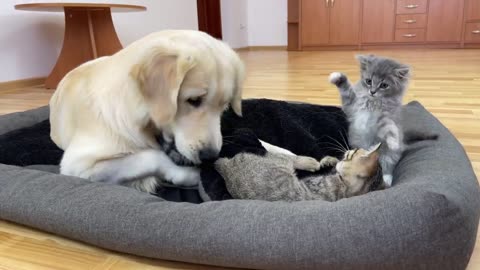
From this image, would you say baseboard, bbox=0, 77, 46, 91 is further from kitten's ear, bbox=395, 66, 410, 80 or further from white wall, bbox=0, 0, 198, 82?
kitten's ear, bbox=395, 66, 410, 80

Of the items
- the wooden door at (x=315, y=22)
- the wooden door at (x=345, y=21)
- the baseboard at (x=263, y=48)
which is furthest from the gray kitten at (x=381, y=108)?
the baseboard at (x=263, y=48)

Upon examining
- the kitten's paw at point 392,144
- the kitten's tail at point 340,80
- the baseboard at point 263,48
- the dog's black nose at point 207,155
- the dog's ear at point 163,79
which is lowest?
the baseboard at point 263,48

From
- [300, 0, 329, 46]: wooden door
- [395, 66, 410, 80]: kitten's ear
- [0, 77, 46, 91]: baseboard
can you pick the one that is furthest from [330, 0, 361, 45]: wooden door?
[395, 66, 410, 80]: kitten's ear

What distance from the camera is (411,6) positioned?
7992 millimetres

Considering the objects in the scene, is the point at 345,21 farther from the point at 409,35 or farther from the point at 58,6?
the point at 58,6

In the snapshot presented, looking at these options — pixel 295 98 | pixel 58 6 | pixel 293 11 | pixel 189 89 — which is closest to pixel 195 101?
pixel 189 89

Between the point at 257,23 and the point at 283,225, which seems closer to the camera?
the point at 283,225

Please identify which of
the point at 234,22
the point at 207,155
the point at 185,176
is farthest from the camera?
the point at 234,22

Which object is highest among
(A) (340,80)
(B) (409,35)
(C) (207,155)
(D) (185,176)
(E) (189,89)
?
(E) (189,89)

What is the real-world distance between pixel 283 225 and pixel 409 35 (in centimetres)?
804

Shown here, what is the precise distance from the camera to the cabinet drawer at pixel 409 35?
8039 mm

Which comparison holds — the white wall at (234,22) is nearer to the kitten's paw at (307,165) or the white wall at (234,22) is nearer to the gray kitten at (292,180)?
the kitten's paw at (307,165)

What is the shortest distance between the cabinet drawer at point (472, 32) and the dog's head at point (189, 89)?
25.1ft

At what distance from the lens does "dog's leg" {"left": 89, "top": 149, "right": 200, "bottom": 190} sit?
148 centimetres
